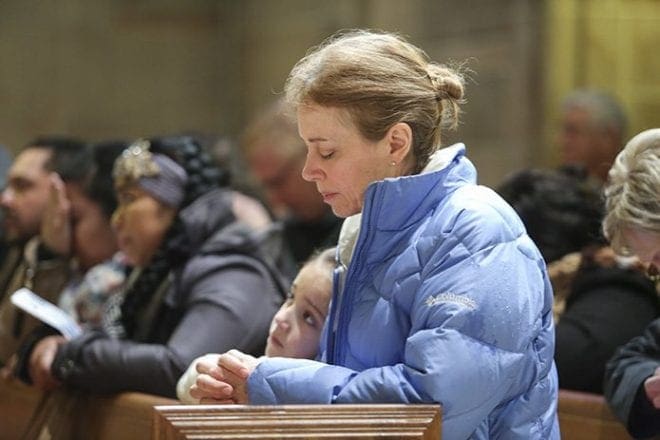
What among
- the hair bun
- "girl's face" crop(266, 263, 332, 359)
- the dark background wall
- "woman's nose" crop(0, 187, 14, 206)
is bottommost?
the dark background wall

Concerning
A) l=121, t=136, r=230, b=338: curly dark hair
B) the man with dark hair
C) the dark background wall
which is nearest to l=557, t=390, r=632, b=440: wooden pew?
l=121, t=136, r=230, b=338: curly dark hair

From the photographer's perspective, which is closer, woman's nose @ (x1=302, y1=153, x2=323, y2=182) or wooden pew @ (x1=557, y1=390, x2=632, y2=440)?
woman's nose @ (x1=302, y1=153, x2=323, y2=182)

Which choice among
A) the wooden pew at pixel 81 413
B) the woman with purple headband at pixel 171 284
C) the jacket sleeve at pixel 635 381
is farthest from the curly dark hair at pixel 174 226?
the jacket sleeve at pixel 635 381

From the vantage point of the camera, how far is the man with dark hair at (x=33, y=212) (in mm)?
6090

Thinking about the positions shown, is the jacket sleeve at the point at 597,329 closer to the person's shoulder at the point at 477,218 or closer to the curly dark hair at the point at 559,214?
the curly dark hair at the point at 559,214

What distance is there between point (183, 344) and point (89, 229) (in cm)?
142

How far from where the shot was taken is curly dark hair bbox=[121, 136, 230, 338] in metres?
5.28

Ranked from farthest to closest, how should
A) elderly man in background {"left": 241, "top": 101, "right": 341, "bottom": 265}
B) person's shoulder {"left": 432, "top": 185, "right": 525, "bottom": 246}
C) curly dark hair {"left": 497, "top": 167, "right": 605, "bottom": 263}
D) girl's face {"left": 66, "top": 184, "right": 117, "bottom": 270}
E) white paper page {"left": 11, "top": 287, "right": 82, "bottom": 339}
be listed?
1. elderly man in background {"left": 241, "top": 101, "right": 341, "bottom": 265}
2. girl's face {"left": 66, "top": 184, "right": 117, "bottom": 270}
3. white paper page {"left": 11, "top": 287, "right": 82, "bottom": 339}
4. curly dark hair {"left": 497, "top": 167, "right": 605, "bottom": 263}
5. person's shoulder {"left": 432, "top": 185, "right": 525, "bottom": 246}

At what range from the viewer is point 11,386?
547 cm

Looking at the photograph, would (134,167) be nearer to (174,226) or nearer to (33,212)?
(174,226)

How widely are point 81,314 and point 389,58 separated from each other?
10.3ft

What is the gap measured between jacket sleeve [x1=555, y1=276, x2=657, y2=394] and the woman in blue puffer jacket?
123cm

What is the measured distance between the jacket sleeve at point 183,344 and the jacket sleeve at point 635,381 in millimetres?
1361

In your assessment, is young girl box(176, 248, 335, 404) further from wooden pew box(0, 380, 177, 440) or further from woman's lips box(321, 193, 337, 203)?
wooden pew box(0, 380, 177, 440)
